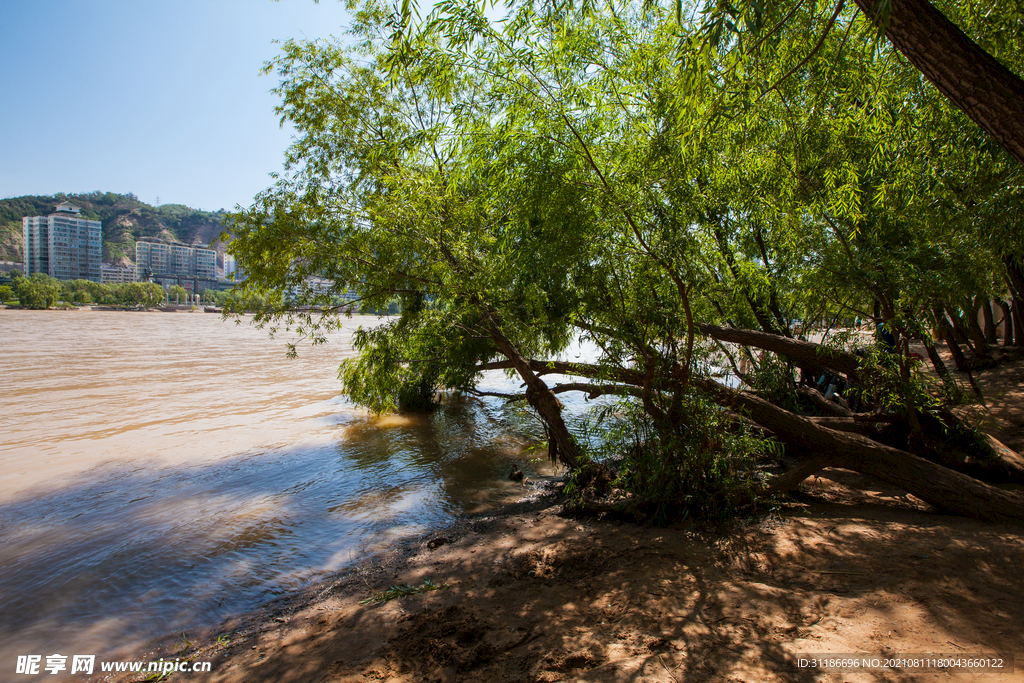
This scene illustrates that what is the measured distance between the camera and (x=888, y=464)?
476cm

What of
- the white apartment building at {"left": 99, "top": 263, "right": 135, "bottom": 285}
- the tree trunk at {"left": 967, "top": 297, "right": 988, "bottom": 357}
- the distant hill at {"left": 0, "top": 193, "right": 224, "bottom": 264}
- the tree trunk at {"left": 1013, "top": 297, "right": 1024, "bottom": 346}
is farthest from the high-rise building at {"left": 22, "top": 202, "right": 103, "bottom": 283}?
the tree trunk at {"left": 1013, "top": 297, "right": 1024, "bottom": 346}

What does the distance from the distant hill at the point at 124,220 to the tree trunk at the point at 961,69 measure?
124000mm

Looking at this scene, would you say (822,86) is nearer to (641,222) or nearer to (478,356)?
(641,222)

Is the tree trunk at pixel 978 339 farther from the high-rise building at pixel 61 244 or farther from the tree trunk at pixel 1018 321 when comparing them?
the high-rise building at pixel 61 244

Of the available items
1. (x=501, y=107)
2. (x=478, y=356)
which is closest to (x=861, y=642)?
(x=501, y=107)

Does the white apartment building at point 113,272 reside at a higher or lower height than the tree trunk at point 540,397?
higher

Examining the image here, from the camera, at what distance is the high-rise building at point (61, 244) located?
336 feet

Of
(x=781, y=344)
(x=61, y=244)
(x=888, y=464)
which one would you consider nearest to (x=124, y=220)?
(x=61, y=244)

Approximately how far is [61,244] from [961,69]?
136925 mm

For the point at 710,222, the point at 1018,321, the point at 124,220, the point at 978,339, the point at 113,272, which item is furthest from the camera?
the point at 124,220

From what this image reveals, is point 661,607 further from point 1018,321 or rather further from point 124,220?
point 124,220

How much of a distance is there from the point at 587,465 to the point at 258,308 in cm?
530

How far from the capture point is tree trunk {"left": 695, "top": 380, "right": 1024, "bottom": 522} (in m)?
4.34

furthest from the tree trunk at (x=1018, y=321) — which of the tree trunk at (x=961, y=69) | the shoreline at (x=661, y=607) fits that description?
the tree trunk at (x=961, y=69)
